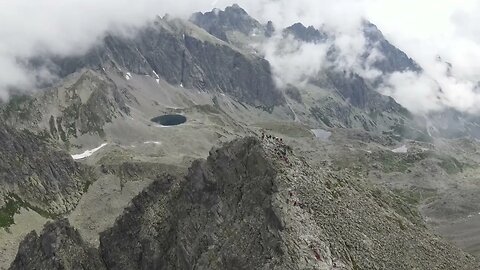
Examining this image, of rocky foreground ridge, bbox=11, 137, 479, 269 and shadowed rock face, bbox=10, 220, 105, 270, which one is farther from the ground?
rocky foreground ridge, bbox=11, 137, 479, 269

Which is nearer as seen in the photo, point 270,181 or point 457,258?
point 270,181

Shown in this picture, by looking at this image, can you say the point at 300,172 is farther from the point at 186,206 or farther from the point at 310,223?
the point at 186,206

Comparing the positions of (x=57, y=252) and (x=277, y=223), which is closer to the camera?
(x=277, y=223)

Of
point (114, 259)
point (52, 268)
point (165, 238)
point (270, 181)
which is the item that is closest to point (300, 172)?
point (270, 181)

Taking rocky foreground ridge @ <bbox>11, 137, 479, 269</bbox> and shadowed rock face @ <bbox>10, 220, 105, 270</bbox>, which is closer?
rocky foreground ridge @ <bbox>11, 137, 479, 269</bbox>

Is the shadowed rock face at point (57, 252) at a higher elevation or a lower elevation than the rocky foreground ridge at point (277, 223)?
lower

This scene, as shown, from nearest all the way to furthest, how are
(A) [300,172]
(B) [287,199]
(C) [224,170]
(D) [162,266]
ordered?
(B) [287,199] → (A) [300,172] → (C) [224,170] → (D) [162,266]

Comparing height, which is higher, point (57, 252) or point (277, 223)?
point (277, 223)

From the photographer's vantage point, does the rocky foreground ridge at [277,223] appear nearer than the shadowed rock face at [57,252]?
Yes
